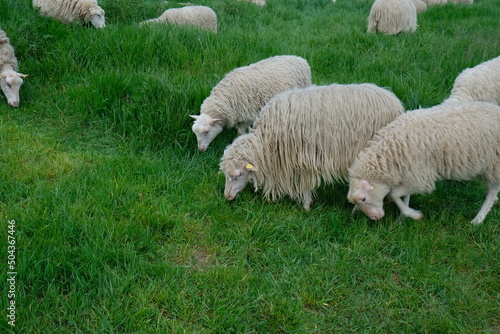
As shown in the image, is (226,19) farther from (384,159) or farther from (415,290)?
(415,290)

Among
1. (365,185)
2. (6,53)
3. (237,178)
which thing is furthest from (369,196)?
(6,53)

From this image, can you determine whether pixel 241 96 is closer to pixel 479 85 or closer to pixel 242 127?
pixel 242 127

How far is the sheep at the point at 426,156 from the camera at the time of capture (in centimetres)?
351

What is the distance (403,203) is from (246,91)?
1.94 m

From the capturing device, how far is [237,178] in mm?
3941

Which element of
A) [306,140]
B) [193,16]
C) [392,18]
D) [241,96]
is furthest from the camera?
[392,18]

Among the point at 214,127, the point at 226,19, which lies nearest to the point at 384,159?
the point at 214,127

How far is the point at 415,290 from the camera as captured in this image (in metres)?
3.10

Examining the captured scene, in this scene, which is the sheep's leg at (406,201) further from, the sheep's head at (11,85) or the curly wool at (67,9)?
the curly wool at (67,9)

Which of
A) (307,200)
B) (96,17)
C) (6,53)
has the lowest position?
(307,200)

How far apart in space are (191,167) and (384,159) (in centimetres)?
178

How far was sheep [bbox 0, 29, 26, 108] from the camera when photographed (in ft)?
16.9

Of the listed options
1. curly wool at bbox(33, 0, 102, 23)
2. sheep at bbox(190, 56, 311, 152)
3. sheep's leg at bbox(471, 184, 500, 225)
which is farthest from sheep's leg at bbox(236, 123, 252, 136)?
curly wool at bbox(33, 0, 102, 23)

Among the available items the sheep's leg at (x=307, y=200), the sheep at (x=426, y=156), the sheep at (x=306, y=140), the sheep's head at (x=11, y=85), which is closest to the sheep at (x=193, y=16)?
the sheep's head at (x=11, y=85)
